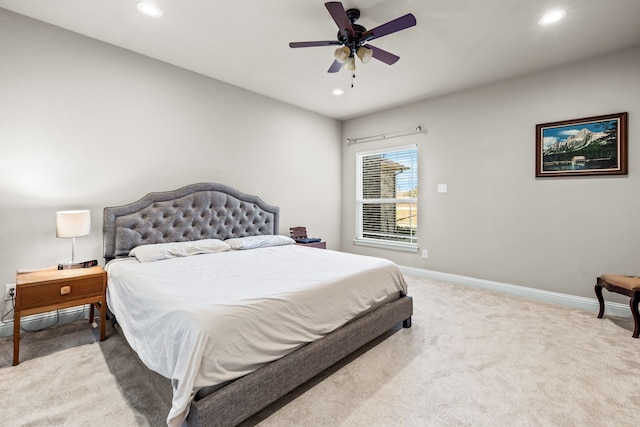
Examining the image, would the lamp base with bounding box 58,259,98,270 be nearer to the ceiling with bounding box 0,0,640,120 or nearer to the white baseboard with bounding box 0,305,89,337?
the white baseboard with bounding box 0,305,89,337

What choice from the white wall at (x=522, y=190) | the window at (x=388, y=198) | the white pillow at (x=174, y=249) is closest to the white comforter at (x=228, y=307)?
the white pillow at (x=174, y=249)

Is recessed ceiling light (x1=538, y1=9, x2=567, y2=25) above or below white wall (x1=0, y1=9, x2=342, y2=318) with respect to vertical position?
above

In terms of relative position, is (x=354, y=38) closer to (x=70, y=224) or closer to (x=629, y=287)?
(x=70, y=224)

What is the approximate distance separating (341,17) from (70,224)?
271 centimetres

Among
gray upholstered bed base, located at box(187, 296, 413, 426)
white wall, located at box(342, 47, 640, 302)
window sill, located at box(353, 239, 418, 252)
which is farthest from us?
window sill, located at box(353, 239, 418, 252)

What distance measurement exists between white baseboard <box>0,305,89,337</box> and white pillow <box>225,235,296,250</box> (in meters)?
1.53

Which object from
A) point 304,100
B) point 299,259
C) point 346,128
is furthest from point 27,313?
point 346,128

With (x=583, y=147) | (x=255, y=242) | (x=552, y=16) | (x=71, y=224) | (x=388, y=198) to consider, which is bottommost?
(x=255, y=242)

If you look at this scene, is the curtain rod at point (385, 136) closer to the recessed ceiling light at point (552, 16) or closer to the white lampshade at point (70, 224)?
the recessed ceiling light at point (552, 16)

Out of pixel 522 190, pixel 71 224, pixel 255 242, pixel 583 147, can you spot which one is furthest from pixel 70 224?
pixel 583 147

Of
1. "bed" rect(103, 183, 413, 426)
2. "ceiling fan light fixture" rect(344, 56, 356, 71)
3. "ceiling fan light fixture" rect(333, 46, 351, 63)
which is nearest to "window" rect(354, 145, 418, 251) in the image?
"bed" rect(103, 183, 413, 426)

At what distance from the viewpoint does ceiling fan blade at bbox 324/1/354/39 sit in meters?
1.93

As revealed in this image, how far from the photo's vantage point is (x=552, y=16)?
2.46m

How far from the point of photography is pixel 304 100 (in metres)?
4.50
